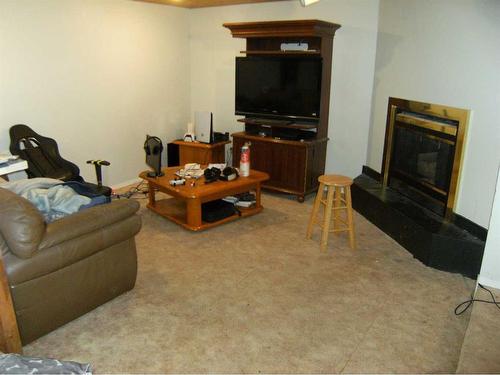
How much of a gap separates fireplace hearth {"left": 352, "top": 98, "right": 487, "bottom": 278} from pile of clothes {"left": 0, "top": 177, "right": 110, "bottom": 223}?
233 cm

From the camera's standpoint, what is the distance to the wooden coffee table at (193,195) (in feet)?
11.9

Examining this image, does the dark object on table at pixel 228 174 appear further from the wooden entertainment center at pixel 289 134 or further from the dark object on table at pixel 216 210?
the wooden entertainment center at pixel 289 134

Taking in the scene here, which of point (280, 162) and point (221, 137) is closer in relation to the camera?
point (280, 162)

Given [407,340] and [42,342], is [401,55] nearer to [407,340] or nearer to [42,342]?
[407,340]

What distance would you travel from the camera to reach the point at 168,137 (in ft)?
18.2

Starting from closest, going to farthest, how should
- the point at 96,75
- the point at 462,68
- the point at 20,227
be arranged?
the point at 20,227 < the point at 462,68 < the point at 96,75

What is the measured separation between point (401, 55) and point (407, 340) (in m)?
2.60

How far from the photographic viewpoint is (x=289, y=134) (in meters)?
4.59

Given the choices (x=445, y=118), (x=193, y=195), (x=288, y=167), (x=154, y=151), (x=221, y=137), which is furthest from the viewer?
(x=221, y=137)

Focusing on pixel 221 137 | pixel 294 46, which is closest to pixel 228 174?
pixel 221 137

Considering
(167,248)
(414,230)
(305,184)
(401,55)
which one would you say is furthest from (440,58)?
(167,248)

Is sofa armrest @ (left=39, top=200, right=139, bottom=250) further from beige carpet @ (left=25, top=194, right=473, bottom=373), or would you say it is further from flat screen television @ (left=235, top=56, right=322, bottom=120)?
flat screen television @ (left=235, top=56, right=322, bottom=120)

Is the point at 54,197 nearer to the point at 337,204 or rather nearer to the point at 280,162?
the point at 337,204

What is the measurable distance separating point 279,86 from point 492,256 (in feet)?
9.00
